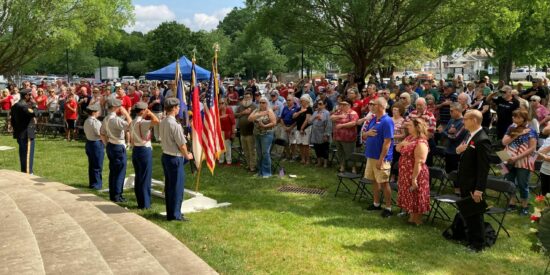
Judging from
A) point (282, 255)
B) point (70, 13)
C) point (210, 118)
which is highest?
point (70, 13)

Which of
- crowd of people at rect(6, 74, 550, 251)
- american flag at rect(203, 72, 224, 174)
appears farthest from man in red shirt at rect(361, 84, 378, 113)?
american flag at rect(203, 72, 224, 174)

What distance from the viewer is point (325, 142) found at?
40.6ft

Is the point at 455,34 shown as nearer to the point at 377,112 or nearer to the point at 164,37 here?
the point at 377,112

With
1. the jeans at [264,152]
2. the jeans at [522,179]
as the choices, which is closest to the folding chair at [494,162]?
the jeans at [522,179]

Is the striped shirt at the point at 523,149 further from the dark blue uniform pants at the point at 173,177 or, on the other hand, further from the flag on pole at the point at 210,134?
the dark blue uniform pants at the point at 173,177

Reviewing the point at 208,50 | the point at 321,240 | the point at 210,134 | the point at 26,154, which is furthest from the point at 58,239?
the point at 208,50

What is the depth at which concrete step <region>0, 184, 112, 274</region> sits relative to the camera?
554 centimetres

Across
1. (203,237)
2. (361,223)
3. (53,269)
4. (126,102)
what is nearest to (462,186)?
(361,223)

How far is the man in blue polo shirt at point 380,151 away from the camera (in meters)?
8.24

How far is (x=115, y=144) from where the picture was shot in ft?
29.3

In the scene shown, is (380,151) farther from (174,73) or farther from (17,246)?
(174,73)

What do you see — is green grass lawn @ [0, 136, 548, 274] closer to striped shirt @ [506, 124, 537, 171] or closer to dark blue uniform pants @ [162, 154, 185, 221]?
dark blue uniform pants @ [162, 154, 185, 221]

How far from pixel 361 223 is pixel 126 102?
10.5 metres

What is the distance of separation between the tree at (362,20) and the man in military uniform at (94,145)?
26.1 feet
